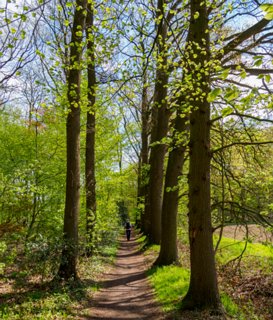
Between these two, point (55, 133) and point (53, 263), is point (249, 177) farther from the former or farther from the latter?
point (55, 133)

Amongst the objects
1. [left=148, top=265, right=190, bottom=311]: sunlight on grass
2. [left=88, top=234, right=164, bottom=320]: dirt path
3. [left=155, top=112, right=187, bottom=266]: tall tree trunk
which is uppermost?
[left=155, top=112, right=187, bottom=266]: tall tree trunk

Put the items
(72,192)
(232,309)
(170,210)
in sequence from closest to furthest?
1. (232,309)
2. (72,192)
3. (170,210)

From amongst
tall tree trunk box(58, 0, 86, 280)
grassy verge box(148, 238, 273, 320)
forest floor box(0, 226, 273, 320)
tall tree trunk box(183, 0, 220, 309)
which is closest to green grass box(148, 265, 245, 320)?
grassy verge box(148, 238, 273, 320)

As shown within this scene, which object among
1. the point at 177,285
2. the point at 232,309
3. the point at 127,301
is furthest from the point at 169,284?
the point at 232,309

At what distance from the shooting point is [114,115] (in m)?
16.6

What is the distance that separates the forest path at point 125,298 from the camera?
7.18 metres

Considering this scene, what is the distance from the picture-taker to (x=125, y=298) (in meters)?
8.62

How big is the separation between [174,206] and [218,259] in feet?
9.94

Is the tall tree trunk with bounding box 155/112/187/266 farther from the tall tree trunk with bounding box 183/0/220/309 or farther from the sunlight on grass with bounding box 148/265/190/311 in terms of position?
the tall tree trunk with bounding box 183/0/220/309

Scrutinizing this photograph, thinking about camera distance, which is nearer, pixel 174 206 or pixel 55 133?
pixel 174 206

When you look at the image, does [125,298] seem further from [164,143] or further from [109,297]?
[164,143]

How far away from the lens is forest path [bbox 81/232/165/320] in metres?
7.18

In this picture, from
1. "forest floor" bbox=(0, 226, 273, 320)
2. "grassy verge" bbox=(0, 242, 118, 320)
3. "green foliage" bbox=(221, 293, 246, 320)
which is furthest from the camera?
"forest floor" bbox=(0, 226, 273, 320)

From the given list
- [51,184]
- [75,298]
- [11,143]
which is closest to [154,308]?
[75,298]
